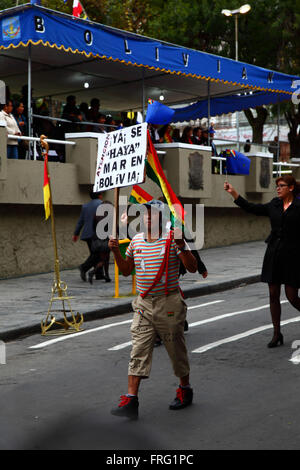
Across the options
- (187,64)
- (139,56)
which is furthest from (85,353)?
(187,64)

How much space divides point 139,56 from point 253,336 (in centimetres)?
900

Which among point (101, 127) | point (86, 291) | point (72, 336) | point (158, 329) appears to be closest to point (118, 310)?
point (86, 291)

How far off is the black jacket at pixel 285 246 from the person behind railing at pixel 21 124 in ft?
25.7

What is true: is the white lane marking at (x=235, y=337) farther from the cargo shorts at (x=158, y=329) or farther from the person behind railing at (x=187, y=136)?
the person behind railing at (x=187, y=136)

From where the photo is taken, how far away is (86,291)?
13047mm

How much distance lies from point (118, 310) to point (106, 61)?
25.5ft

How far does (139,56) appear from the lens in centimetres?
1586

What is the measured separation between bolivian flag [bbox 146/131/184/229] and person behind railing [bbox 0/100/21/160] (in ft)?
26.2

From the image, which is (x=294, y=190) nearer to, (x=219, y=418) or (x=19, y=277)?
(x=219, y=418)

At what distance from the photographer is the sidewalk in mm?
10289

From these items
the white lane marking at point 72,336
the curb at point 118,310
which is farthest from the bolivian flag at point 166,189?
the curb at point 118,310

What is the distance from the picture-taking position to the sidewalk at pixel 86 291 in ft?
33.8

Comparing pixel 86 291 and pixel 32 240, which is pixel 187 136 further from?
pixel 86 291
